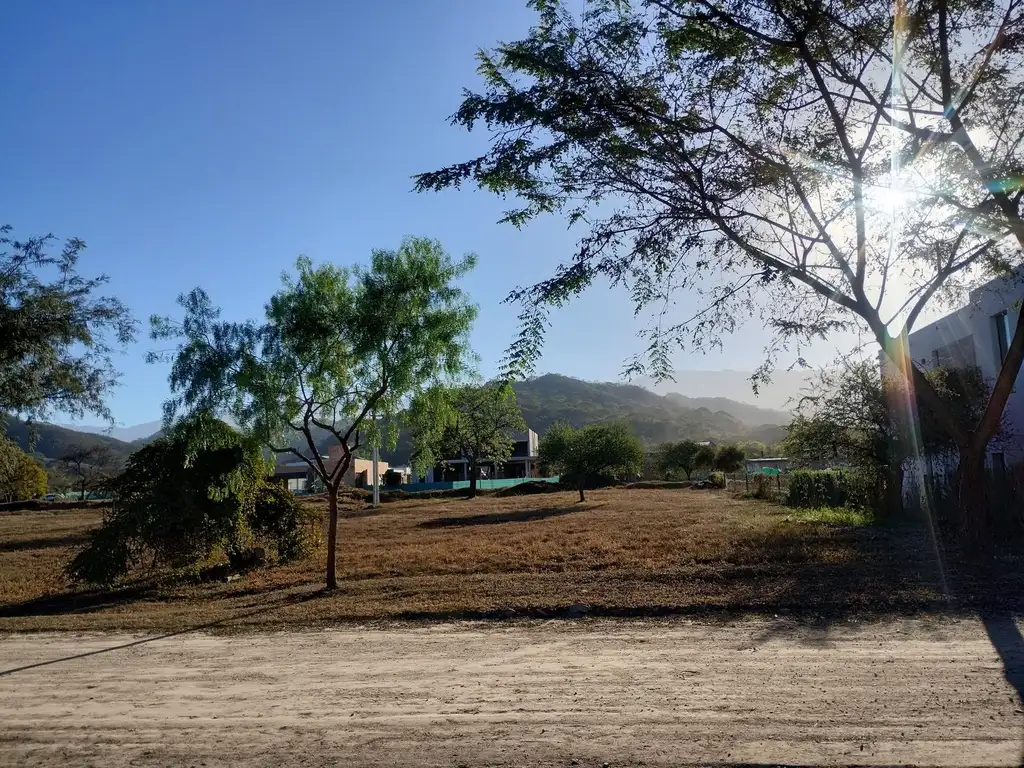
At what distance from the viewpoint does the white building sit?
22.5 m

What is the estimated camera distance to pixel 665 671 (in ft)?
22.9

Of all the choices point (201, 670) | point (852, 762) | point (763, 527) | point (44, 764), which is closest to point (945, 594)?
point (852, 762)

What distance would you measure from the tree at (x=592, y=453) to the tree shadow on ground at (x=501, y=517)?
6.98 m

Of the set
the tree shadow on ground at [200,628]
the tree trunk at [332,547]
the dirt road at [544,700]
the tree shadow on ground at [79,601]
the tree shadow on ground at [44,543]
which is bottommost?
the tree shadow on ground at [79,601]

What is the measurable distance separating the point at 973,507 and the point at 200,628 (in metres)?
11.9

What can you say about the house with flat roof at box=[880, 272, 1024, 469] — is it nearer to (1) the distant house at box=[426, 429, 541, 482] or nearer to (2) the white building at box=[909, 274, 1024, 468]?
(2) the white building at box=[909, 274, 1024, 468]

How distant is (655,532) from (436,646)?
14.0 metres

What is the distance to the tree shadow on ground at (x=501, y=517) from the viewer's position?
32147mm

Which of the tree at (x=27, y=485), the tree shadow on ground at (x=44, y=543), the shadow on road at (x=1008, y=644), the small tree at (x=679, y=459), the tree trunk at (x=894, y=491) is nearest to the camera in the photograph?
the shadow on road at (x=1008, y=644)

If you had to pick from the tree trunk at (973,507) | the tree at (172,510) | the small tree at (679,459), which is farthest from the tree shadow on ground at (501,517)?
the small tree at (679,459)

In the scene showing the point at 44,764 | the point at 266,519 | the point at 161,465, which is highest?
the point at 161,465

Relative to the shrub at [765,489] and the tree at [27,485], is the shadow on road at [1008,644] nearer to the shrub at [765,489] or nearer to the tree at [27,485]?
the shrub at [765,489]

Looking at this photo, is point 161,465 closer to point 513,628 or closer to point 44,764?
point 513,628

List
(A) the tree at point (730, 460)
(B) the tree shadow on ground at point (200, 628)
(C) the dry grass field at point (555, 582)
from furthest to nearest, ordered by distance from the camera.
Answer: (A) the tree at point (730, 460) < (C) the dry grass field at point (555, 582) < (B) the tree shadow on ground at point (200, 628)
